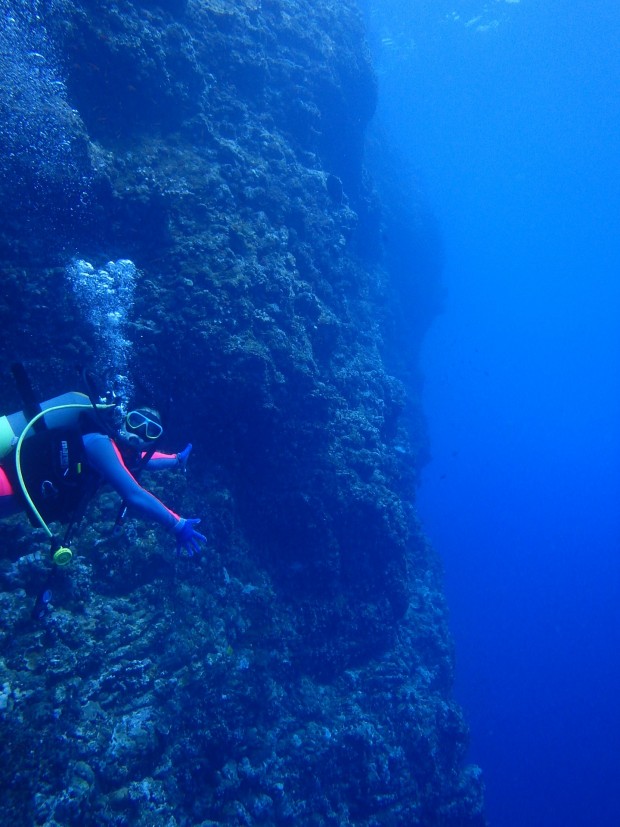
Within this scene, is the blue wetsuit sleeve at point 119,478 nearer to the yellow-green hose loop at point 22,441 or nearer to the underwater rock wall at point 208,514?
the yellow-green hose loop at point 22,441

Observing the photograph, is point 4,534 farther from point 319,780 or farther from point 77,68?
point 77,68

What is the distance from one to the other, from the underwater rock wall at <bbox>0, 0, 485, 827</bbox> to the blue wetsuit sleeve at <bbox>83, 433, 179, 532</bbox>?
1.19 meters

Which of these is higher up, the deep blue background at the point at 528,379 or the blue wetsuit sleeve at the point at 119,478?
the deep blue background at the point at 528,379

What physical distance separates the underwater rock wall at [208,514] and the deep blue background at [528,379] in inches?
877

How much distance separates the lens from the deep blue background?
2786 cm

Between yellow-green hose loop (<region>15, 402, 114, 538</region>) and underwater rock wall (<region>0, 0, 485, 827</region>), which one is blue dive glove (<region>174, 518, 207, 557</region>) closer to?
yellow-green hose loop (<region>15, 402, 114, 538</region>)

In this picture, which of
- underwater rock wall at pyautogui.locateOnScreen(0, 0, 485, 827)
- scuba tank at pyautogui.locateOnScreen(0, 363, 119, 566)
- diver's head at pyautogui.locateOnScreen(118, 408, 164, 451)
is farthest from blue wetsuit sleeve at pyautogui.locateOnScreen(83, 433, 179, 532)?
underwater rock wall at pyautogui.locateOnScreen(0, 0, 485, 827)

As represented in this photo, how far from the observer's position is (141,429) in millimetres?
3729

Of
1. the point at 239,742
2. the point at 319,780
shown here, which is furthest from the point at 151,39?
the point at 319,780

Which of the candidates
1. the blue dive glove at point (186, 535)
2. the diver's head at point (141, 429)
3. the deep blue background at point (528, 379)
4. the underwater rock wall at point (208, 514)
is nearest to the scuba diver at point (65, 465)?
the blue dive glove at point (186, 535)

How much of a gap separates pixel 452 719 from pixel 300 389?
26.7ft

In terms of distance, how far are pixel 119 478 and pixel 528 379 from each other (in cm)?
8233

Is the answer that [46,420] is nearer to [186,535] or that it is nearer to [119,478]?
[119,478]

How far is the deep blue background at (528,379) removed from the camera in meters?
27.9
